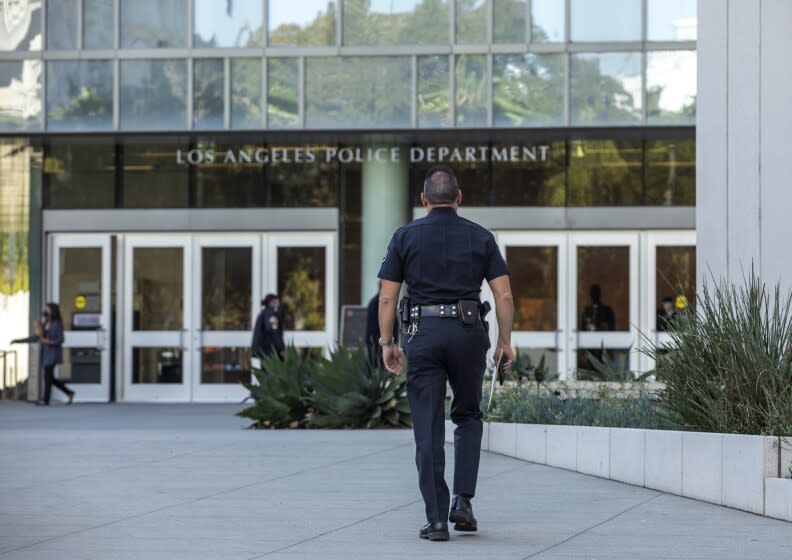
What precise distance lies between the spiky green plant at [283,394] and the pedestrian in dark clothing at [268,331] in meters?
5.48

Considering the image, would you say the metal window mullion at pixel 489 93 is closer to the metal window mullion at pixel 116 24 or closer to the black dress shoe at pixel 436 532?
the metal window mullion at pixel 116 24

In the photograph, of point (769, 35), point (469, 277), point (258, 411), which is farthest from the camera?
point (258, 411)

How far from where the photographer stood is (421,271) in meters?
7.40

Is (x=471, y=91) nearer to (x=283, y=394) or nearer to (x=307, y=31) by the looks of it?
(x=307, y=31)

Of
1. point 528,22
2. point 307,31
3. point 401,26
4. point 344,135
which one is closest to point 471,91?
point 528,22

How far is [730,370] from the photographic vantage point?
28.6 ft

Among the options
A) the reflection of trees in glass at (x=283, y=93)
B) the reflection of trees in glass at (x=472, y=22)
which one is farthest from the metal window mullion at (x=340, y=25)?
the reflection of trees in glass at (x=472, y=22)

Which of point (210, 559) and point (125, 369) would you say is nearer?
point (210, 559)

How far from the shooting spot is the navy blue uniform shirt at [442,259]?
7383 mm

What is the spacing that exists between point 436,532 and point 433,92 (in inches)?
605

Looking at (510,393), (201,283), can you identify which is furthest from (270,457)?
(201,283)

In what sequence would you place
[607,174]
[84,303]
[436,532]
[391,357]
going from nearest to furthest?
[436,532], [391,357], [607,174], [84,303]

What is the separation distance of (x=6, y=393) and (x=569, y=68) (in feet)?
36.7

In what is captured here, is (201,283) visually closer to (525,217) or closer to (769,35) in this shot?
(525,217)
